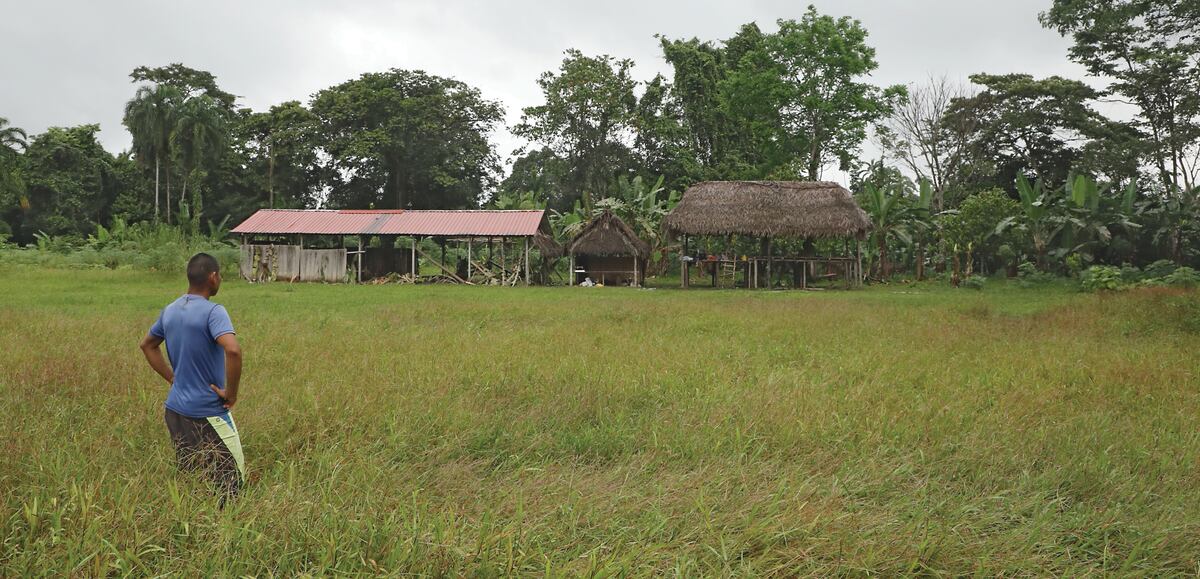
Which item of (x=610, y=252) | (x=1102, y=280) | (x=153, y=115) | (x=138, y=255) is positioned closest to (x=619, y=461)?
(x=1102, y=280)

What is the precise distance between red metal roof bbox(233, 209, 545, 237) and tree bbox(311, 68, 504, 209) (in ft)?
28.8

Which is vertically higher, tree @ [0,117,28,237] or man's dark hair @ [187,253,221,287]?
tree @ [0,117,28,237]

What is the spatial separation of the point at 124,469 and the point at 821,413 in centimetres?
359

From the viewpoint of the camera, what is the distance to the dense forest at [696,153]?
21781 mm

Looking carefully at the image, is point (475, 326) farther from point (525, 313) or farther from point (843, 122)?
point (843, 122)

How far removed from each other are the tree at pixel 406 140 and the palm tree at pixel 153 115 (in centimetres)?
601

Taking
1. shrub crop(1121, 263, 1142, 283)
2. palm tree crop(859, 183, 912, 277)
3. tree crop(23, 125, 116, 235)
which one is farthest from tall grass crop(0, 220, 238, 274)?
shrub crop(1121, 263, 1142, 283)

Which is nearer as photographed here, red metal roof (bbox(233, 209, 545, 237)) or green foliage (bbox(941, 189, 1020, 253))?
green foliage (bbox(941, 189, 1020, 253))

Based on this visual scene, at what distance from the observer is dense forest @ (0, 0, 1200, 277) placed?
21781mm

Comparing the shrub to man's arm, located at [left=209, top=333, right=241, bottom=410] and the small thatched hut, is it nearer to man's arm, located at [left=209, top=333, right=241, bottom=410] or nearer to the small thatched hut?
the small thatched hut

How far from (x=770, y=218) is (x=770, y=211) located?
0.44 m

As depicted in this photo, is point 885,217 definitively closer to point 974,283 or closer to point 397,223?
point 974,283

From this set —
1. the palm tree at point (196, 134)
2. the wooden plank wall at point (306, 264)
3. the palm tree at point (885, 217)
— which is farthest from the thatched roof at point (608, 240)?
the palm tree at point (196, 134)

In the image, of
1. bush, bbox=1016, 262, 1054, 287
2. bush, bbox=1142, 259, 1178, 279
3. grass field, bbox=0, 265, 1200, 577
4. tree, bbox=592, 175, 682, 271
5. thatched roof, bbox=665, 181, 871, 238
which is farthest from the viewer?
tree, bbox=592, 175, 682, 271
